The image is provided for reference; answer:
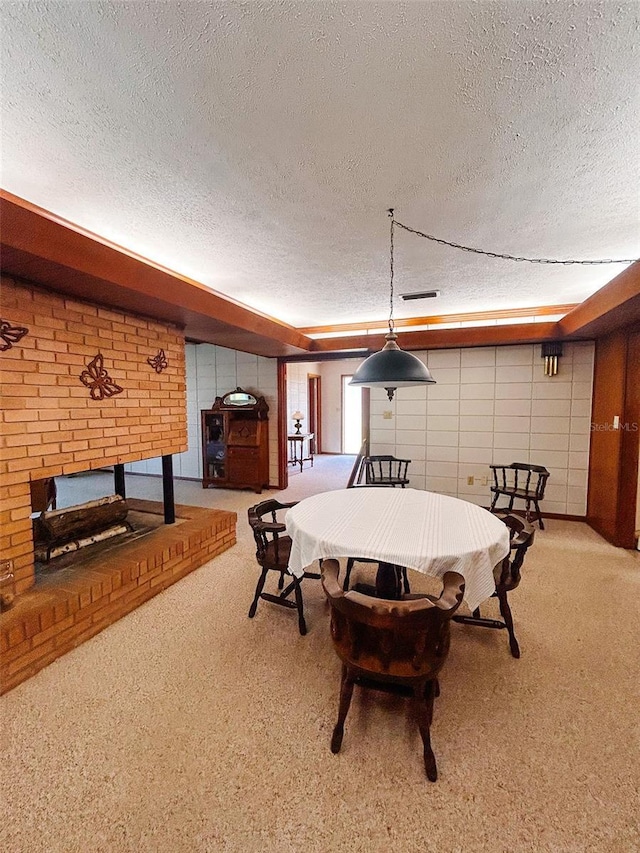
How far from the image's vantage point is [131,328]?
2836mm

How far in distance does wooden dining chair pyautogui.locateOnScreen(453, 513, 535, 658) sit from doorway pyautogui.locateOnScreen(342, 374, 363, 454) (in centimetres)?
708

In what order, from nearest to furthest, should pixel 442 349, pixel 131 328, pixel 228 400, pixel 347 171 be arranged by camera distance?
pixel 347 171, pixel 131 328, pixel 442 349, pixel 228 400

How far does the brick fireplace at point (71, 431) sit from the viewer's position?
6.55ft

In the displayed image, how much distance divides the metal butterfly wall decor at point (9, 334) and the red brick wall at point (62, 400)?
2cm

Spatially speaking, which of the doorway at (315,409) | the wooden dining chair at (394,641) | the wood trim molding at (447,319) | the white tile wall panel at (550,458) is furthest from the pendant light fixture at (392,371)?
the doorway at (315,409)

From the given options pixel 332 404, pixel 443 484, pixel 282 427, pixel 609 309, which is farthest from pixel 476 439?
pixel 332 404

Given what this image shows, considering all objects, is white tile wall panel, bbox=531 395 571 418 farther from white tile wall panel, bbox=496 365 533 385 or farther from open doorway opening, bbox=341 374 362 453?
open doorway opening, bbox=341 374 362 453

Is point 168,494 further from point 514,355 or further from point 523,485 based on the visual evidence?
point 514,355

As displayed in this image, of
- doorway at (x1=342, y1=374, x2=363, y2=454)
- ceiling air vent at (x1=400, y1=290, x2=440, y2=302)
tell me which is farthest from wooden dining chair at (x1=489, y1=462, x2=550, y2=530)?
doorway at (x1=342, y1=374, x2=363, y2=454)

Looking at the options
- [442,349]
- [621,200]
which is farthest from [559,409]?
[621,200]

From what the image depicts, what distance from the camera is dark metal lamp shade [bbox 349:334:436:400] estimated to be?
2.28 meters

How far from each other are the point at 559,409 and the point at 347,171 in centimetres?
395

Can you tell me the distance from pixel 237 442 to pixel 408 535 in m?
4.27

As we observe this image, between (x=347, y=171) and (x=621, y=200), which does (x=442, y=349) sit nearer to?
(x=621, y=200)
